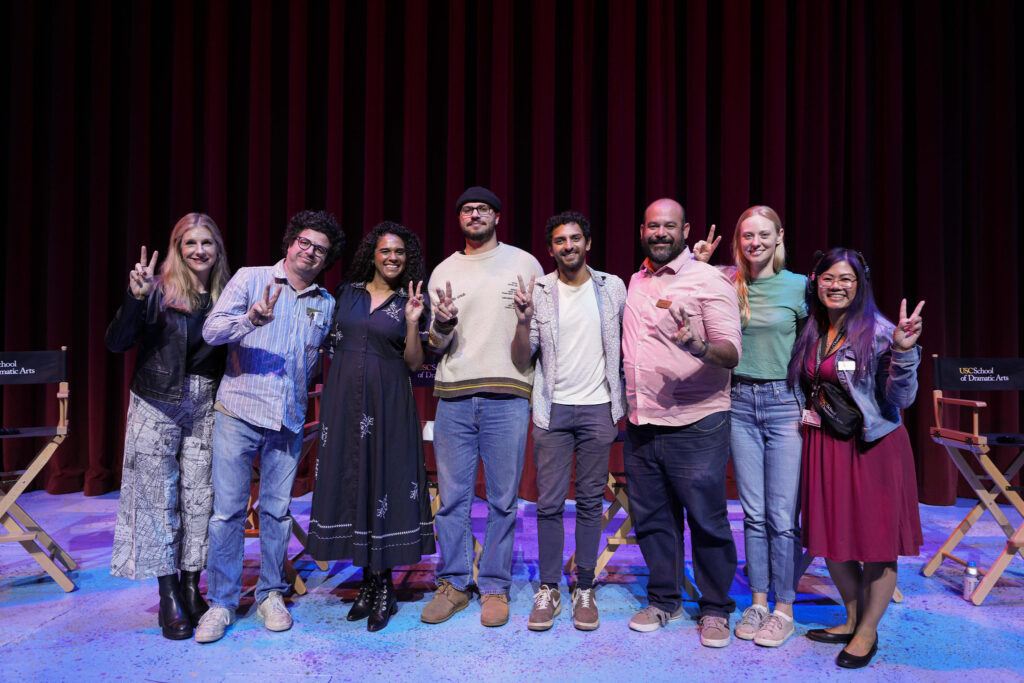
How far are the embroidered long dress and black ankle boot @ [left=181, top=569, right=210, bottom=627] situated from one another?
1.70 ft

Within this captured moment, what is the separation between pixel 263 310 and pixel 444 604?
4.89 ft

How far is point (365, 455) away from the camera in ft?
8.64

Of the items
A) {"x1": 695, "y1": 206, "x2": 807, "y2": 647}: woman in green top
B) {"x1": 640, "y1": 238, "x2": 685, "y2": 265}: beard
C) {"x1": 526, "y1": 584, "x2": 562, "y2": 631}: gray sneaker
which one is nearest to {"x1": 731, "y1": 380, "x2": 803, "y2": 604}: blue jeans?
{"x1": 695, "y1": 206, "x2": 807, "y2": 647}: woman in green top

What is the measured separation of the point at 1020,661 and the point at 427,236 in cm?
446

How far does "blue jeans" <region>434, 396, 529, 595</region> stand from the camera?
273 centimetres

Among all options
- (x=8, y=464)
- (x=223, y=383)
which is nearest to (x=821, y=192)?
(x=223, y=383)

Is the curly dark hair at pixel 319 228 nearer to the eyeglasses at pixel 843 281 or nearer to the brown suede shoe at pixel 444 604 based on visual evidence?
Answer: the brown suede shoe at pixel 444 604

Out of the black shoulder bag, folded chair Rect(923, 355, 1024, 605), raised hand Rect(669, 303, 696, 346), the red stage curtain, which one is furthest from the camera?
the red stage curtain

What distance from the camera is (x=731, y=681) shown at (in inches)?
86.8

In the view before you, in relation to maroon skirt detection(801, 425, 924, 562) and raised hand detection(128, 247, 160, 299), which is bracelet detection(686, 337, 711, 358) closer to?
maroon skirt detection(801, 425, 924, 562)

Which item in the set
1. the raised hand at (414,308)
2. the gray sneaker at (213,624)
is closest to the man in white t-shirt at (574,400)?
the raised hand at (414,308)

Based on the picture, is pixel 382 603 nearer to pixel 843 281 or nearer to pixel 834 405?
pixel 834 405

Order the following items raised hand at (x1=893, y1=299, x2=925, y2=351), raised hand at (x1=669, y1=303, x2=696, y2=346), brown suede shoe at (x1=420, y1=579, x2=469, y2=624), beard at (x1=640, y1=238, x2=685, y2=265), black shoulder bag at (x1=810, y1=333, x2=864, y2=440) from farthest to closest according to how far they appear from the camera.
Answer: brown suede shoe at (x1=420, y1=579, x2=469, y2=624) → beard at (x1=640, y1=238, x2=685, y2=265) → black shoulder bag at (x1=810, y1=333, x2=864, y2=440) → raised hand at (x1=669, y1=303, x2=696, y2=346) → raised hand at (x1=893, y1=299, x2=925, y2=351)

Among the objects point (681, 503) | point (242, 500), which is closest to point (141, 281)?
point (242, 500)
